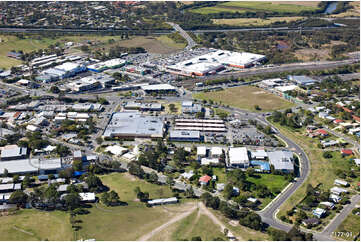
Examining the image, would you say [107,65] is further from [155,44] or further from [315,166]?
[315,166]

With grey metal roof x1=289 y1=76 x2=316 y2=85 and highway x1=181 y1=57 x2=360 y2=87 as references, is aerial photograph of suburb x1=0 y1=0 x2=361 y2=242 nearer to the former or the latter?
grey metal roof x1=289 y1=76 x2=316 y2=85

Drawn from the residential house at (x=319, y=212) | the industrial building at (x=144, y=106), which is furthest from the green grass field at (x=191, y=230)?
the industrial building at (x=144, y=106)

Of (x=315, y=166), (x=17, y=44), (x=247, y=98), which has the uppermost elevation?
(x=17, y=44)

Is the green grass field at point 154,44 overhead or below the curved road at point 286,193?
overhead

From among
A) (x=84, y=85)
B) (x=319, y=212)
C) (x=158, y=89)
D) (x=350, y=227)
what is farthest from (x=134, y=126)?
(x=350, y=227)

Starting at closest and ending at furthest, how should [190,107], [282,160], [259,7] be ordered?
[282,160] → [190,107] → [259,7]

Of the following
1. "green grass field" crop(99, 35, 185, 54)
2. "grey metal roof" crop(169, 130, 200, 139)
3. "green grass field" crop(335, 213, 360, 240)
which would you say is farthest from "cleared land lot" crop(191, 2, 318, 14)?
"green grass field" crop(335, 213, 360, 240)

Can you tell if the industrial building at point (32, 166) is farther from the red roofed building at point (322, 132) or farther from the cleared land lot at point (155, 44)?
the cleared land lot at point (155, 44)
